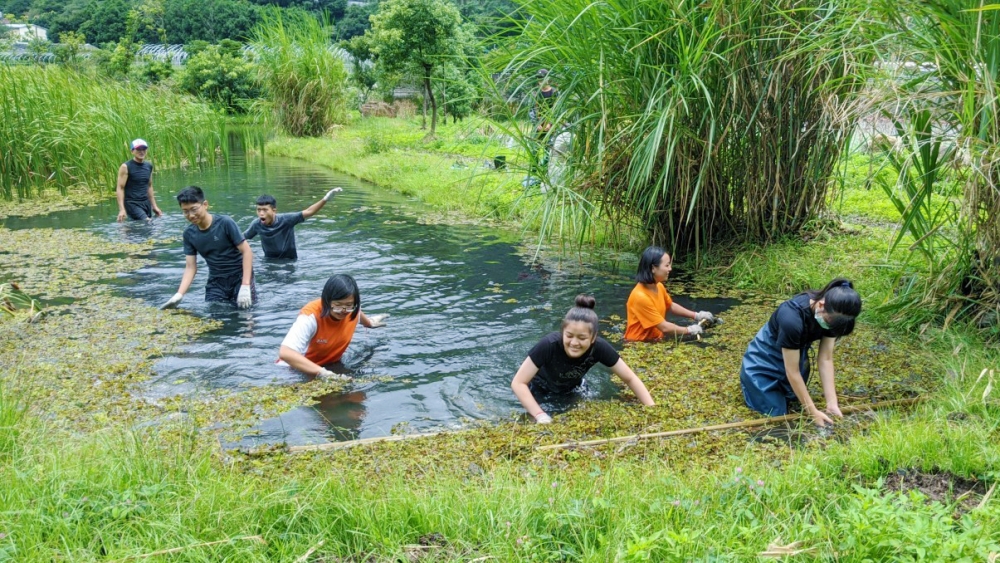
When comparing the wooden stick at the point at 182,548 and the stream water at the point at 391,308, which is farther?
the stream water at the point at 391,308

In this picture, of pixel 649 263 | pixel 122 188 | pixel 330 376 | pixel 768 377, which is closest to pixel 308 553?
pixel 330 376

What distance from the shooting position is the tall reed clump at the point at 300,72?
26328 millimetres

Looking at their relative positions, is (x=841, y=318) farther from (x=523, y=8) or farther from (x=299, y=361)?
(x=523, y=8)

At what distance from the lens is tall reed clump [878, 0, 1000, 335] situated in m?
5.42

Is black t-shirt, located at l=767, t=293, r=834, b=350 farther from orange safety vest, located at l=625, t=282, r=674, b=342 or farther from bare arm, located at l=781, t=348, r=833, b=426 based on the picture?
orange safety vest, located at l=625, t=282, r=674, b=342

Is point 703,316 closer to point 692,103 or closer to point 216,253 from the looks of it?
point 692,103

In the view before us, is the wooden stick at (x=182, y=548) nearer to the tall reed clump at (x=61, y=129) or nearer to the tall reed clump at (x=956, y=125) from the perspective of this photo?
the tall reed clump at (x=956, y=125)

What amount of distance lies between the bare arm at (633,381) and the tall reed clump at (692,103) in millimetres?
2672

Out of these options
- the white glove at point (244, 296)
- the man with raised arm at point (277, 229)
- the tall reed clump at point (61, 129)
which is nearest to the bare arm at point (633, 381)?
the white glove at point (244, 296)

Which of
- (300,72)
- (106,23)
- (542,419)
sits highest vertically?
(106,23)

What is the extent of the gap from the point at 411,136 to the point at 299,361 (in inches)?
804

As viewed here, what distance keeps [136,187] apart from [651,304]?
9375mm

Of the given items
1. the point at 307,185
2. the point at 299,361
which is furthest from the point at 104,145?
the point at 299,361

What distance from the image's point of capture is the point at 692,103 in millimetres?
8328
